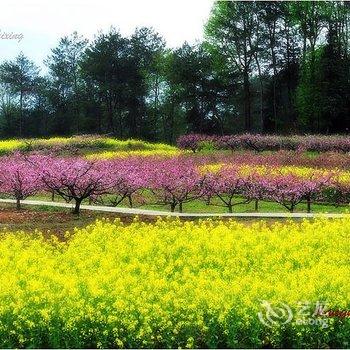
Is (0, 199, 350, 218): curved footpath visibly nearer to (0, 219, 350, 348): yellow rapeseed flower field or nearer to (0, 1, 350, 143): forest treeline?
(0, 219, 350, 348): yellow rapeseed flower field

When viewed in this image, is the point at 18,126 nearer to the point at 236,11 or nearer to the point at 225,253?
the point at 236,11

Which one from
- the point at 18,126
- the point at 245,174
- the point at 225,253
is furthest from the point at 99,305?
the point at 18,126

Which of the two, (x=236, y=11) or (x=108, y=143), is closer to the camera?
(x=108, y=143)

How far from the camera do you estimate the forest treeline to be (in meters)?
49.9

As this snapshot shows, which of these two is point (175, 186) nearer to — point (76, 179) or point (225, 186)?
point (225, 186)

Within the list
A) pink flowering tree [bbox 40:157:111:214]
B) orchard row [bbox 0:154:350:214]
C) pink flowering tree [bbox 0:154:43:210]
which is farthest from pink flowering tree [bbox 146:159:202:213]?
pink flowering tree [bbox 0:154:43:210]

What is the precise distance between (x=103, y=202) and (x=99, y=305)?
51.0 feet

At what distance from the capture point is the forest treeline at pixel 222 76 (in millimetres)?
49875

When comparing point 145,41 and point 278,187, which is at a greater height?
point 145,41

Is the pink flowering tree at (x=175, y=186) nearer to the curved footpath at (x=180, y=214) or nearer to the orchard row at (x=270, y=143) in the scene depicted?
the curved footpath at (x=180, y=214)

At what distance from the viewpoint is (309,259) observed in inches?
448

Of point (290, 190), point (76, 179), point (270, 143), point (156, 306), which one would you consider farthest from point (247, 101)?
point (156, 306)

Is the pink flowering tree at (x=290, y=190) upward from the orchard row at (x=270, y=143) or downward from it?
downward

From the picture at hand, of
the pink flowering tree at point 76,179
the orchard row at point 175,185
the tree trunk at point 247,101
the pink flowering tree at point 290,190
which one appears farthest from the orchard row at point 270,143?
the pink flowering tree at point 76,179
